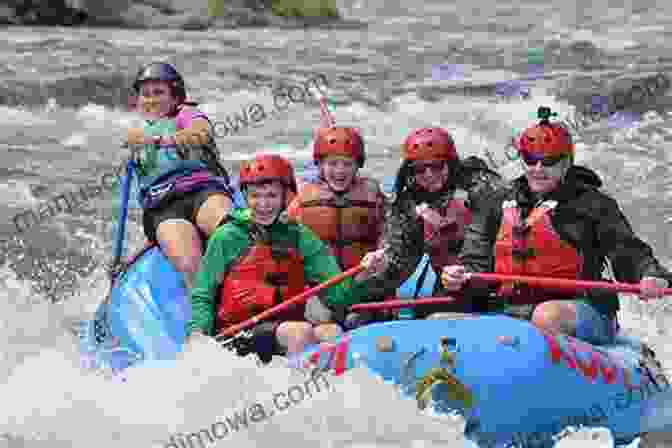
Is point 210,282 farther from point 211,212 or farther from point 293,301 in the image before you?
point 211,212

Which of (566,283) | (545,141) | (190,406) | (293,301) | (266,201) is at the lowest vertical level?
(190,406)

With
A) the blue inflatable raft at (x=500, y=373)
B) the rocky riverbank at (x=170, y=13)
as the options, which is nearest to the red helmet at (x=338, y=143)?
Answer: the blue inflatable raft at (x=500, y=373)

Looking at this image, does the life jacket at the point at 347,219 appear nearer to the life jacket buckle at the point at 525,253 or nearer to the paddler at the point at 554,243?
the paddler at the point at 554,243

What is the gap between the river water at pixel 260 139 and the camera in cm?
456

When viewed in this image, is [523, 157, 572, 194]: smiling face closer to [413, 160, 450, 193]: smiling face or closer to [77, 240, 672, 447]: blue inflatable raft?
[413, 160, 450, 193]: smiling face

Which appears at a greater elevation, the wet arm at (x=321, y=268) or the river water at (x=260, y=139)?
the wet arm at (x=321, y=268)

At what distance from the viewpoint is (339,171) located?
208 inches

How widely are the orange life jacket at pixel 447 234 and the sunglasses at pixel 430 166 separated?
0.20 m

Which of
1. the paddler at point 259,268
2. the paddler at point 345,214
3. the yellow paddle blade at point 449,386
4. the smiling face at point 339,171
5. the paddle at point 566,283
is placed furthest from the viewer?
the paddler at point 345,214

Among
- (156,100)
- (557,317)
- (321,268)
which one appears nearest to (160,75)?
(156,100)

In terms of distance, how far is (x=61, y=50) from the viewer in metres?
17.7

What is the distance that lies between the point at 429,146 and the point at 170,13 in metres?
18.7

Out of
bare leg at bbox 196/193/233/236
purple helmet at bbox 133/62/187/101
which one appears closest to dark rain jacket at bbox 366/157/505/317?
bare leg at bbox 196/193/233/236

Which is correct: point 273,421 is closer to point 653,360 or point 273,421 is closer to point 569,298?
point 569,298
